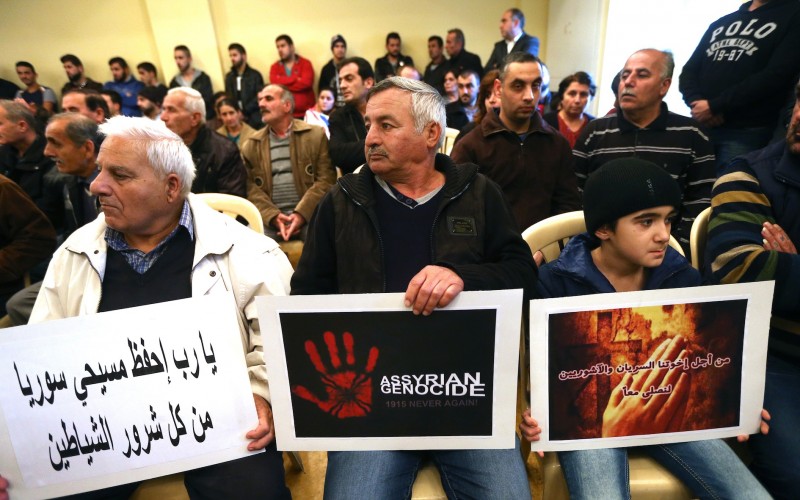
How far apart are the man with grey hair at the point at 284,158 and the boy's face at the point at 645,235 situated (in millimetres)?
2406

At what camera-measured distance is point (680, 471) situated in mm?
1135

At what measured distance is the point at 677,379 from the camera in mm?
1113

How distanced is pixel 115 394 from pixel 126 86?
8.26 metres

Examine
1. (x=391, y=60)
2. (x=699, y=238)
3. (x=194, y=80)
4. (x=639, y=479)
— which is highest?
(x=391, y=60)

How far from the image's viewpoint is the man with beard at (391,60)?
7.57 m

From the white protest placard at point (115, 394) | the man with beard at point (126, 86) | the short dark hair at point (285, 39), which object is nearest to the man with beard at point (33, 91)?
the man with beard at point (126, 86)

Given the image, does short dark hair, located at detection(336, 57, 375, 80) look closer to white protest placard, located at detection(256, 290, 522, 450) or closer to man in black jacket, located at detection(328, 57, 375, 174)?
man in black jacket, located at detection(328, 57, 375, 174)

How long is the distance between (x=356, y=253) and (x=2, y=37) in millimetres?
10152

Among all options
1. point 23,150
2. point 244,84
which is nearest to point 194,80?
point 244,84

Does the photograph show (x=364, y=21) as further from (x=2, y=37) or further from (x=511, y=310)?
(x=511, y=310)

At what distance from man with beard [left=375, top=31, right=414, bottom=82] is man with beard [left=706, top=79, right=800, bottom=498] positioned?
22.0 feet

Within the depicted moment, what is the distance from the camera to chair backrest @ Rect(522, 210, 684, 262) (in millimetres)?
1664

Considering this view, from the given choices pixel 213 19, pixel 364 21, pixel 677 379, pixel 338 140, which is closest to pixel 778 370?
pixel 677 379

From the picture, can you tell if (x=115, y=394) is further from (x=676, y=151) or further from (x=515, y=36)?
(x=515, y=36)
